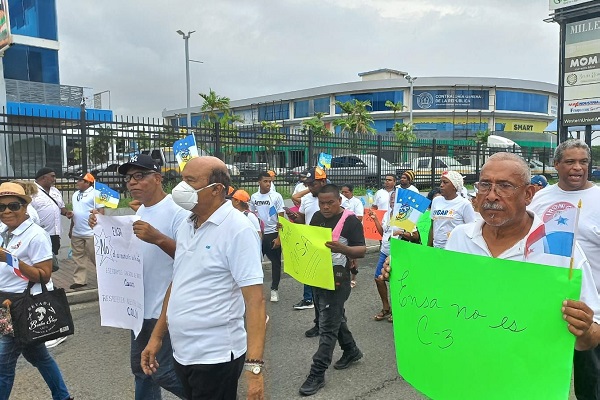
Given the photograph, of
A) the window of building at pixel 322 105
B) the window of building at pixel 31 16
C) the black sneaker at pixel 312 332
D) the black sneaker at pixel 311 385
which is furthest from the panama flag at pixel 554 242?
the window of building at pixel 322 105

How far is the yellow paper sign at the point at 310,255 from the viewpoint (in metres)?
4.11

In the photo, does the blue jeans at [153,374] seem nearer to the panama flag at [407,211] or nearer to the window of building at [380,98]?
the panama flag at [407,211]

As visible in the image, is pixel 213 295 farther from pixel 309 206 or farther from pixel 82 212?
pixel 82 212

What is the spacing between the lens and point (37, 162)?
9.20 meters

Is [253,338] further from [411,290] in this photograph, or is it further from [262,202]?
[262,202]

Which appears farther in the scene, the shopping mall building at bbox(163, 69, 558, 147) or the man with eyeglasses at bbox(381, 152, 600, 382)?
the shopping mall building at bbox(163, 69, 558, 147)

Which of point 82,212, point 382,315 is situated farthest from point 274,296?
point 82,212

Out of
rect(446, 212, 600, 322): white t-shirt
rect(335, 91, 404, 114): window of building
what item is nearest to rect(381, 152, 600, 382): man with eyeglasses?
rect(446, 212, 600, 322): white t-shirt

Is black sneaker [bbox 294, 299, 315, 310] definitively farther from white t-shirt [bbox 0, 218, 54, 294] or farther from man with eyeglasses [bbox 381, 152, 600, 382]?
man with eyeglasses [bbox 381, 152, 600, 382]

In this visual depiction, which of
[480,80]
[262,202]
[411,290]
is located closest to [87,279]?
[262,202]

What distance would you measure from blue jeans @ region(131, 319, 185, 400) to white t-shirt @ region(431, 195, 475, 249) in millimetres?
3375

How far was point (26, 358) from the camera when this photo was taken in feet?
11.3

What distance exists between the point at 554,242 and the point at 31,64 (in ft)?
89.9

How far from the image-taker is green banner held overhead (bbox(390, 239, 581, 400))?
1623 mm
